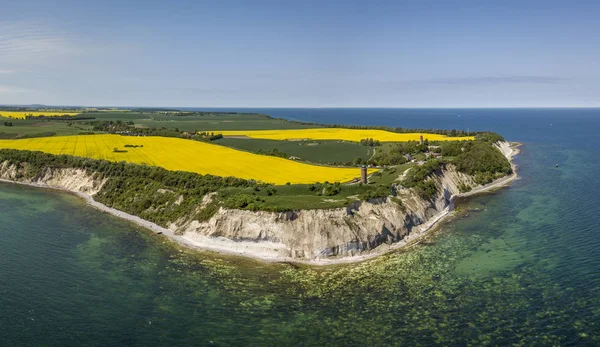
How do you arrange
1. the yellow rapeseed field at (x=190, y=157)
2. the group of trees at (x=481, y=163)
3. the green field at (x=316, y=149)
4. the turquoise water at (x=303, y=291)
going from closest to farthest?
the turquoise water at (x=303, y=291) < the yellow rapeseed field at (x=190, y=157) < the group of trees at (x=481, y=163) < the green field at (x=316, y=149)

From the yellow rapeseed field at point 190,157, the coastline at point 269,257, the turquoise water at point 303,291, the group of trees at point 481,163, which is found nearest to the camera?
the turquoise water at point 303,291

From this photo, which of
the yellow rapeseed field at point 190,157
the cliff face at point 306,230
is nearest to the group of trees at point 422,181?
the cliff face at point 306,230

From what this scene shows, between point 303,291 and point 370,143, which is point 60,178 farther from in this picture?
point 370,143

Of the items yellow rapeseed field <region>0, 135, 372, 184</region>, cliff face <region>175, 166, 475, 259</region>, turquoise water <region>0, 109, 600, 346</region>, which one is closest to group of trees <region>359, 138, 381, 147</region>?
yellow rapeseed field <region>0, 135, 372, 184</region>

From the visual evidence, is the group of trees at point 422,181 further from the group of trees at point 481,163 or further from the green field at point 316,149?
the green field at point 316,149

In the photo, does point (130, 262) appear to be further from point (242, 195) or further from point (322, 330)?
point (322, 330)

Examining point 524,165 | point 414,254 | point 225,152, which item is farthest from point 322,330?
point 524,165
